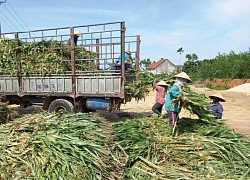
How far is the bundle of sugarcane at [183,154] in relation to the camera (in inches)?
130

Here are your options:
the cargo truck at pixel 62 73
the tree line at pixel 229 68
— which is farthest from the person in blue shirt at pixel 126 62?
the tree line at pixel 229 68

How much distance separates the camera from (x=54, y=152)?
296 cm

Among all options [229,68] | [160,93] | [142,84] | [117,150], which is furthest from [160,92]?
[229,68]

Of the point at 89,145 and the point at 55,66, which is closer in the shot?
the point at 89,145

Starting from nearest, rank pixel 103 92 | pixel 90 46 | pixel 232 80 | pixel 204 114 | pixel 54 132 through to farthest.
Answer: pixel 54 132
pixel 204 114
pixel 103 92
pixel 90 46
pixel 232 80

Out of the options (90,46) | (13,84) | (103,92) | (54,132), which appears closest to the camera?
(54,132)

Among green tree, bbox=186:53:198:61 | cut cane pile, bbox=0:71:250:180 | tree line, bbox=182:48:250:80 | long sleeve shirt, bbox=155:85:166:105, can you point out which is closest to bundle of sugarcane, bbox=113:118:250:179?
cut cane pile, bbox=0:71:250:180

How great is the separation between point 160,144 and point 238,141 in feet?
4.56

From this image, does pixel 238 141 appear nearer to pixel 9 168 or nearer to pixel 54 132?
pixel 54 132

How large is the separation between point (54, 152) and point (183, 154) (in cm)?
196

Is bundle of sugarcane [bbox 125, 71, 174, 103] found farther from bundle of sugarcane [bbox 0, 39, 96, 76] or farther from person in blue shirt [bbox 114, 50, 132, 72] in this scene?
bundle of sugarcane [bbox 0, 39, 96, 76]

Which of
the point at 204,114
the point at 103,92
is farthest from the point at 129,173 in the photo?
the point at 103,92

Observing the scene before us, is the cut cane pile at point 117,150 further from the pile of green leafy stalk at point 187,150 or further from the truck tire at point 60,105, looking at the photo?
the truck tire at point 60,105

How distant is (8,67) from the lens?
7383 millimetres
